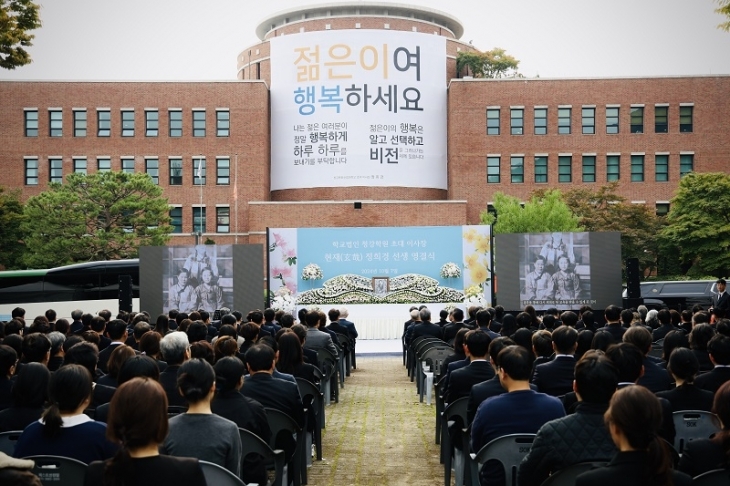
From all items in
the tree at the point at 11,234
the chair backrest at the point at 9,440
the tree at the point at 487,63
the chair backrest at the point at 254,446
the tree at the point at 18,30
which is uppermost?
the tree at the point at 487,63

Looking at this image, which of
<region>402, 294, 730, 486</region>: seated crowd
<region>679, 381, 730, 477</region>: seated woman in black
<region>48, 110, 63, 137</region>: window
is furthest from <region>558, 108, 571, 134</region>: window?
<region>679, 381, 730, 477</region>: seated woman in black

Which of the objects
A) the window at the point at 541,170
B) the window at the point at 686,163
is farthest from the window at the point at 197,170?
the window at the point at 686,163

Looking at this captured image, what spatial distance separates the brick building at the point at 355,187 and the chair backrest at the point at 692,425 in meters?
52.4

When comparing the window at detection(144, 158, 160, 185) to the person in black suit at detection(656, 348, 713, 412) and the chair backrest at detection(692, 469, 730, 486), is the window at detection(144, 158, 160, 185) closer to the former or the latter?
the person in black suit at detection(656, 348, 713, 412)

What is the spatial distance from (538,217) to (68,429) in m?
47.2

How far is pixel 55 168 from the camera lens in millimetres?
59281

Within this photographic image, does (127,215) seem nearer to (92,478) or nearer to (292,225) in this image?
(292,225)

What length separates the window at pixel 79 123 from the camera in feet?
195

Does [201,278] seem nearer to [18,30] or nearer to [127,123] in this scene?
[18,30]

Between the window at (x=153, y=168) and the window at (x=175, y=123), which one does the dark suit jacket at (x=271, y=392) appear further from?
the window at (x=175, y=123)

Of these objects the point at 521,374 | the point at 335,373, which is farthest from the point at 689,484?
the point at 335,373

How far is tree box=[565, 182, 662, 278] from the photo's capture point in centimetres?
5300

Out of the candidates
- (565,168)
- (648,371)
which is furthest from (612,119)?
(648,371)

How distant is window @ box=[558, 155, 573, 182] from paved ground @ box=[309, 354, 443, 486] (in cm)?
4434
